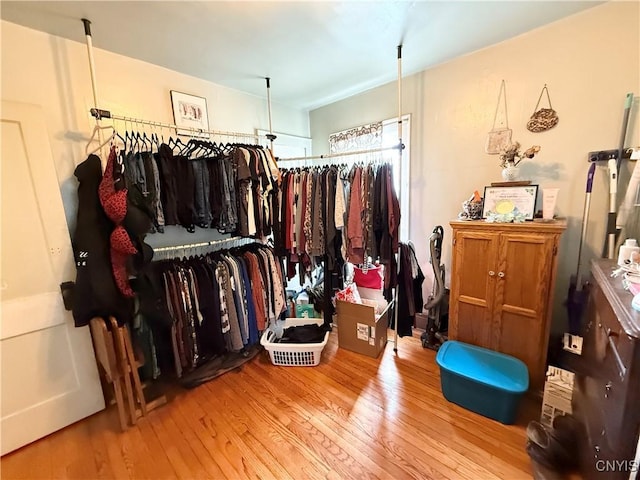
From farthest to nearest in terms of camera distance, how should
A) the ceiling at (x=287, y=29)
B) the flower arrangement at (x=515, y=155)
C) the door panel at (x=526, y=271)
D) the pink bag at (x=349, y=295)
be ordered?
the pink bag at (x=349, y=295)
the flower arrangement at (x=515, y=155)
the door panel at (x=526, y=271)
the ceiling at (x=287, y=29)

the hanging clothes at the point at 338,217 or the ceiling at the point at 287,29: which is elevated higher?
the ceiling at the point at 287,29

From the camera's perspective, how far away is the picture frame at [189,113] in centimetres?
224

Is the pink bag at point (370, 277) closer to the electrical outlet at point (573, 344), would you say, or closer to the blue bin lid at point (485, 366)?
the blue bin lid at point (485, 366)

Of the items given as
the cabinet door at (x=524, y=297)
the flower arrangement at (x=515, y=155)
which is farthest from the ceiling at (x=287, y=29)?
the cabinet door at (x=524, y=297)

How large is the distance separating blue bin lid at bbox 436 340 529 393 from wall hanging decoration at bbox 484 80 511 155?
158 centimetres

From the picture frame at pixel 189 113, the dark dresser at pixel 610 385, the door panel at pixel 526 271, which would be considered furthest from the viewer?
the picture frame at pixel 189 113

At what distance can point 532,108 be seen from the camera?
200 centimetres

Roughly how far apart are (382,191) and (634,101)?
5.26ft

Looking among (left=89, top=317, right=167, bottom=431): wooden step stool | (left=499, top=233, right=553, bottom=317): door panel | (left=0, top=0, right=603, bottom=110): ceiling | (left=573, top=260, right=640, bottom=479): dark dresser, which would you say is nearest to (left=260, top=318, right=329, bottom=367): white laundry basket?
(left=89, top=317, right=167, bottom=431): wooden step stool

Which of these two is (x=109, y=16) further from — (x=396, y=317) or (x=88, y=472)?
(x=396, y=317)

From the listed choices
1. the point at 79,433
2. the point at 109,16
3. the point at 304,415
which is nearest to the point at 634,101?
the point at 304,415

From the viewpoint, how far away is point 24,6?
57.3 inches

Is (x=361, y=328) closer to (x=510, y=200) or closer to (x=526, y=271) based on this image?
(x=526, y=271)

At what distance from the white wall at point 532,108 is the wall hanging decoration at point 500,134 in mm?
38
